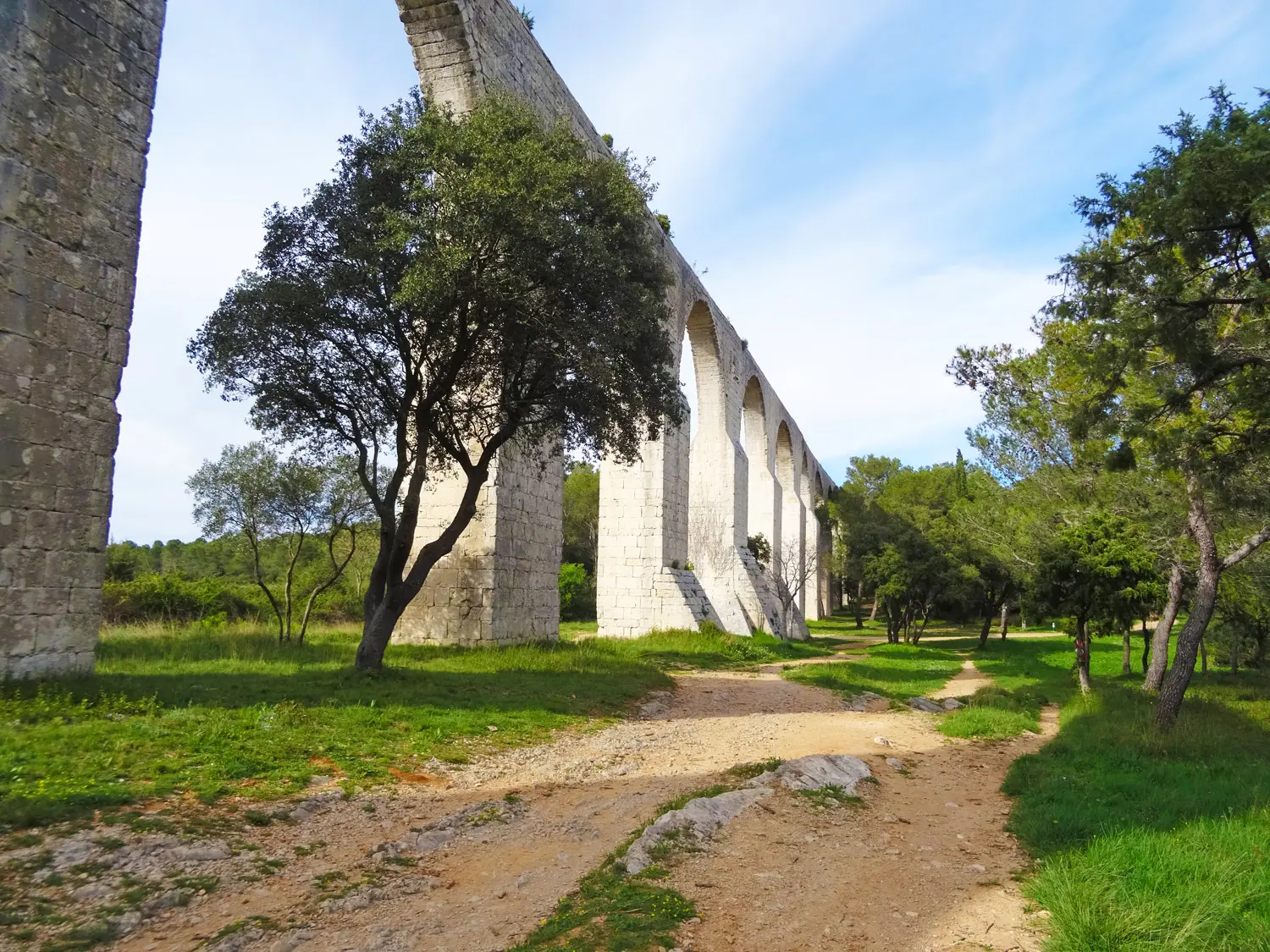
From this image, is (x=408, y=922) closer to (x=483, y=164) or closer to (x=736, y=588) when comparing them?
(x=483, y=164)

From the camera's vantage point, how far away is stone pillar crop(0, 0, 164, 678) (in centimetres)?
584

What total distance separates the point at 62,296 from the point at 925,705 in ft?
32.4

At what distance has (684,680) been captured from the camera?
36.6 ft

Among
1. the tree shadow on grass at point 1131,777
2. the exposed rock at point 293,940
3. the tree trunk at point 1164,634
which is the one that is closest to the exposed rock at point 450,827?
the exposed rock at point 293,940

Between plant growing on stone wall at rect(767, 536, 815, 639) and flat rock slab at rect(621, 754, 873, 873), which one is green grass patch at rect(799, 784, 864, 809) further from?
plant growing on stone wall at rect(767, 536, 815, 639)

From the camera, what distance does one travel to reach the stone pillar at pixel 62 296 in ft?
19.2

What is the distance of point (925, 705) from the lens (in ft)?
34.0

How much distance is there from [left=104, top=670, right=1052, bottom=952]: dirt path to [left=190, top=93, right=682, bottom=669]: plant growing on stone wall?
3482 mm

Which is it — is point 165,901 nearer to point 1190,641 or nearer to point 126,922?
point 126,922

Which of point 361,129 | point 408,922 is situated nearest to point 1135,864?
point 408,922

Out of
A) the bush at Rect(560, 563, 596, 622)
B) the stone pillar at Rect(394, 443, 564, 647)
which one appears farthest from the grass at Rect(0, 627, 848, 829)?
the bush at Rect(560, 563, 596, 622)

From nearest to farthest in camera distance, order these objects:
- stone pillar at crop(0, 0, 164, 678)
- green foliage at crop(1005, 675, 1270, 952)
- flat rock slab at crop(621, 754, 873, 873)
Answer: green foliage at crop(1005, 675, 1270, 952), flat rock slab at crop(621, 754, 873, 873), stone pillar at crop(0, 0, 164, 678)

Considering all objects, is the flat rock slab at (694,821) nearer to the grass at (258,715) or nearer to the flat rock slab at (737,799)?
the flat rock slab at (737,799)

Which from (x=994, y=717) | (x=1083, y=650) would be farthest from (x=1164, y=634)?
(x=994, y=717)
